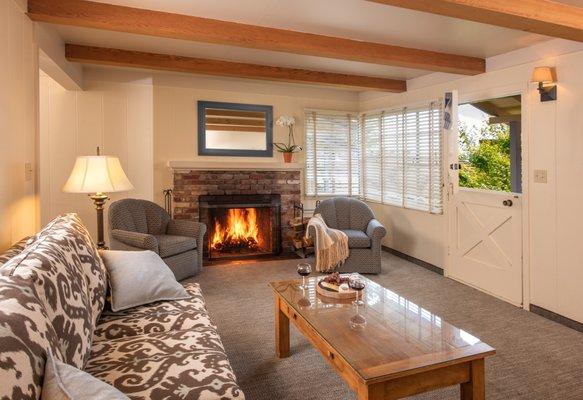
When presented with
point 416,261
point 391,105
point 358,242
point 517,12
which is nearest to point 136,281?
point 517,12

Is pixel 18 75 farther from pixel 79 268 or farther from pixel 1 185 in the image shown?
pixel 79 268

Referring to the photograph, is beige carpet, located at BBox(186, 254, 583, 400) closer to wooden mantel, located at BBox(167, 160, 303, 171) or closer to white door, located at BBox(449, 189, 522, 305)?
white door, located at BBox(449, 189, 522, 305)

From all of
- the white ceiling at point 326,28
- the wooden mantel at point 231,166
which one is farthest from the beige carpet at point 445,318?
the white ceiling at point 326,28

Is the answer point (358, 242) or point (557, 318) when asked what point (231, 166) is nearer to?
point (358, 242)

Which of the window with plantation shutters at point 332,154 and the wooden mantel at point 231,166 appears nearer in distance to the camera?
the wooden mantel at point 231,166

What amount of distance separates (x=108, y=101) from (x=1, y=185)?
3.01 metres

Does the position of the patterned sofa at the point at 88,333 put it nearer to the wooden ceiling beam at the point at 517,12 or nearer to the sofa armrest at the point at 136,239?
the sofa armrest at the point at 136,239

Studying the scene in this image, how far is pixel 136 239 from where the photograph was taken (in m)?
4.02

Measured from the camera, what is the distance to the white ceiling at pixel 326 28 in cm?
290

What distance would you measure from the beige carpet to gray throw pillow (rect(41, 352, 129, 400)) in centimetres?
139

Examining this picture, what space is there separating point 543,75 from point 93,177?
3.77 m

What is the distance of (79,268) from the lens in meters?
1.88

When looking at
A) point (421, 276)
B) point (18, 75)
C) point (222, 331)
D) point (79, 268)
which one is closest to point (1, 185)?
point (18, 75)

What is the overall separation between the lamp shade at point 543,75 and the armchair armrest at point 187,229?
11.7ft
